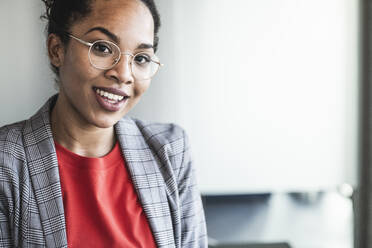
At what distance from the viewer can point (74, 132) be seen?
1.06 metres

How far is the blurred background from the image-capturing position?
1.65m

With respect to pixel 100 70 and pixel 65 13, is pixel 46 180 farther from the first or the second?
pixel 65 13

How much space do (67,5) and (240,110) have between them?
923mm

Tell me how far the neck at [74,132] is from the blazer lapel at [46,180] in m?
0.05

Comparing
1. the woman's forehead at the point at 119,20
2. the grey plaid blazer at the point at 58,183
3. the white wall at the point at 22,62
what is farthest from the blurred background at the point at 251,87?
the woman's forehead at the point at 119,20

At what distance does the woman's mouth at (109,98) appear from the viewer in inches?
38.5

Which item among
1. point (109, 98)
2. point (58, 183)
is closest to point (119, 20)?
point (109, 98)

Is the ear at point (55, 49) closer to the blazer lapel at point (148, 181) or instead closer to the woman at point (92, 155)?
the woman at point (92, 155)

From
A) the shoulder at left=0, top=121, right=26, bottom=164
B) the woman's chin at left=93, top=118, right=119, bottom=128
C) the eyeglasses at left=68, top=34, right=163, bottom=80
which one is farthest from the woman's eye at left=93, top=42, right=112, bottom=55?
the shoulder at left=0, top=121, right=26, bottom=164

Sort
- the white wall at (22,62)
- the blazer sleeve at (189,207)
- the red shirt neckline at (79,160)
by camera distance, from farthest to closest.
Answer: the white wall at (22,62)
the blazer sleeve at (189,207)
the red shirt neckline at (79,160)

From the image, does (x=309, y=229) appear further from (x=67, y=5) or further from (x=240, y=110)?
(x=67, y=5)

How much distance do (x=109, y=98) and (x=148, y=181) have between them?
0.82 ft

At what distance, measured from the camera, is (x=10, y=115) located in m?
1.66

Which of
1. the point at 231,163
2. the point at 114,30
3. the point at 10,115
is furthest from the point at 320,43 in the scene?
the point at 10,115
